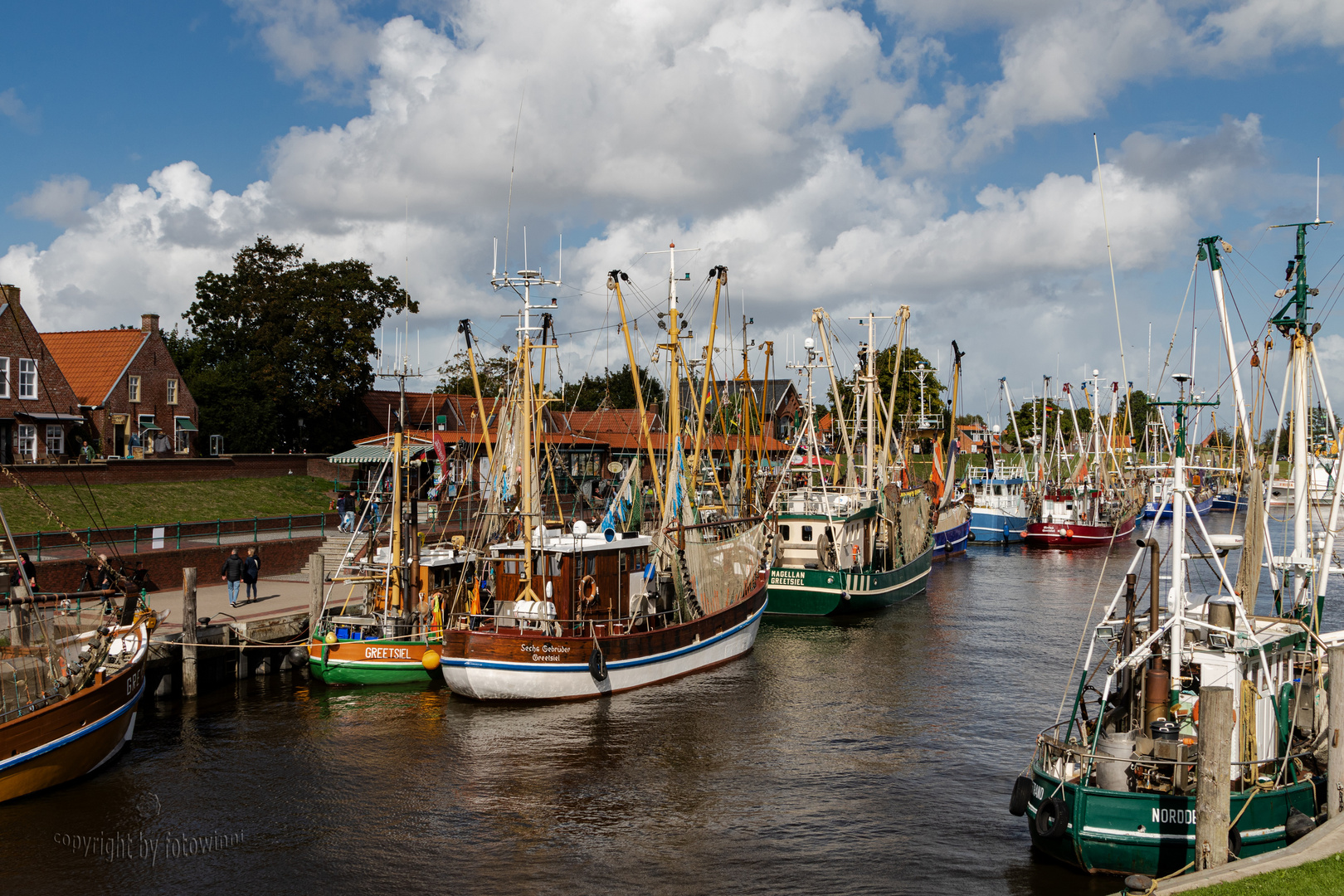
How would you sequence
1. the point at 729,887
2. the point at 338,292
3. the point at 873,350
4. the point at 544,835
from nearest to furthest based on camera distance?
the point at 729,887, the point at 544,835, the point at 873,350, the point at 338,292

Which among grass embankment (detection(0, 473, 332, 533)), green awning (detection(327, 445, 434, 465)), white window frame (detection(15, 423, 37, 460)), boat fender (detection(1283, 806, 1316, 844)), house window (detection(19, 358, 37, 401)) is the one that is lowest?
boat fender (detection(1283, 806, 1316, 844))

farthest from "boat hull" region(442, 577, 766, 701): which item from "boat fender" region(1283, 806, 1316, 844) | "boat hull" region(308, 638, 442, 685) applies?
"boat fender" region(1283, 806, 1316, 844)

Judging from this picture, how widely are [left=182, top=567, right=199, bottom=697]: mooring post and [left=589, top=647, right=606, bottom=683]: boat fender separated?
29.9 feet

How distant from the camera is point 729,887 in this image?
1505 centimetres

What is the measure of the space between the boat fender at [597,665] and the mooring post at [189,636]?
911 centimetres

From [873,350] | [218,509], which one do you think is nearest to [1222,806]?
[873,350]

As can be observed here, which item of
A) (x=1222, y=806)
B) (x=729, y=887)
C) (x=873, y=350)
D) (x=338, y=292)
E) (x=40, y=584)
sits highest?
(x=338, y=292)

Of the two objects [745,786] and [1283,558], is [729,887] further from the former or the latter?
[1283,558]

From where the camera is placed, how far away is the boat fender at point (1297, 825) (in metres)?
14.3

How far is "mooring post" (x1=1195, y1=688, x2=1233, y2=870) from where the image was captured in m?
12.8

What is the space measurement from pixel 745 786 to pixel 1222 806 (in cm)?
868

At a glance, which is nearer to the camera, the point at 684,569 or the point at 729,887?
the point at 729,887

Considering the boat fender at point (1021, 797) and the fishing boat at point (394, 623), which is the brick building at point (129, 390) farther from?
the boat fender at point (1021, 797)

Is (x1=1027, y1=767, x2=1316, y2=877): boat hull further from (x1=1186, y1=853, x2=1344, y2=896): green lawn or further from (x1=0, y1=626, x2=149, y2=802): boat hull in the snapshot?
(x1=0, y1=626, x2=149, y2=802): boat hull
